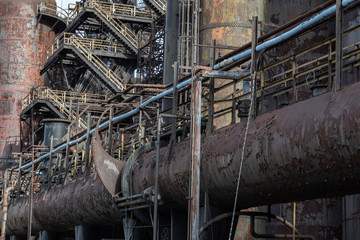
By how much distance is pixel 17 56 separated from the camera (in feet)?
150

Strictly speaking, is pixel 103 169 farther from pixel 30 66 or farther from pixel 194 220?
pixel 30 66

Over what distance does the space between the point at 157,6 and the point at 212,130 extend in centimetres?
2726

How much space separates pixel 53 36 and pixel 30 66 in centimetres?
316

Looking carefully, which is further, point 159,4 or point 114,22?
point 114,22

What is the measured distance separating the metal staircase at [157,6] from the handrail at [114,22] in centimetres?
222

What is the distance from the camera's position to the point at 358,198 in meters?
16.7

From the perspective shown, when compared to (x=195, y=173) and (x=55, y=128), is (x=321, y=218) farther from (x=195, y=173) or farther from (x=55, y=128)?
(x=55, y=128)

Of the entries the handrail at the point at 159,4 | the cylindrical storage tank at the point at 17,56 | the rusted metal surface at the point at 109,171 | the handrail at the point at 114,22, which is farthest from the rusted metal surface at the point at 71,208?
the cylindrical storage tank at the point at 17,56

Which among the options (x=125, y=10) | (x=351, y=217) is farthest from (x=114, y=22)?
(x=351, y=217)

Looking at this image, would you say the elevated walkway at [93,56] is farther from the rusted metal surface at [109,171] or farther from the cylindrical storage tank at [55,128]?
the rusted metal surface at [109,171]

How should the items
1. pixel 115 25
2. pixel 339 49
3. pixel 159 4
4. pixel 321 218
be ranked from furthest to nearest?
1. pixel 115 25
2. pixel 159 4
3. pixel 321 218
4. pixel 339 49

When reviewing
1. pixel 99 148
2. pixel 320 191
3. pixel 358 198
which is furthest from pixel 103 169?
pixel 320 191

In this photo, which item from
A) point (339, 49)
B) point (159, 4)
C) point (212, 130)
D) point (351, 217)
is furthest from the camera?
point (159, 4)

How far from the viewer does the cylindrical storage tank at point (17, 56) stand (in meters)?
44.9
